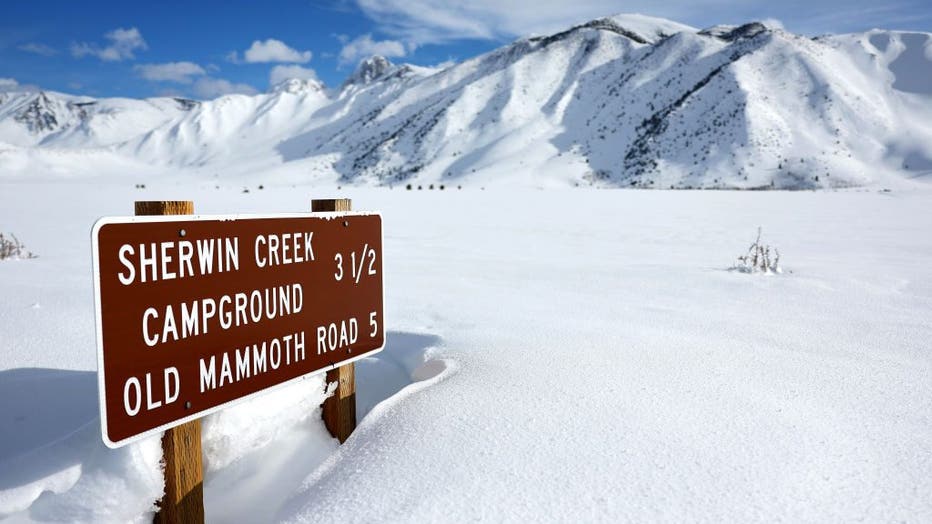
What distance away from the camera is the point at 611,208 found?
1504cm

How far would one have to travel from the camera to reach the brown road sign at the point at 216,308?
1477 mm

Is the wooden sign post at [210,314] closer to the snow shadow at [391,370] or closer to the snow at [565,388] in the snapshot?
the snow at [565,388]

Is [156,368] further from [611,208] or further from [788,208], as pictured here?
[788,208]

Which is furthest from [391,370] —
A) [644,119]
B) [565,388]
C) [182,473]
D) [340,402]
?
[644,119]

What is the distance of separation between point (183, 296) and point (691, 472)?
156cm

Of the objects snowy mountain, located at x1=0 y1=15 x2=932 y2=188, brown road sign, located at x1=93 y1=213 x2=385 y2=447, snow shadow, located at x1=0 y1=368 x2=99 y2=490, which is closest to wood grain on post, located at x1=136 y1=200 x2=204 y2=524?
brown road sign, located at x1=93 y1=213 x2=385 y2=447

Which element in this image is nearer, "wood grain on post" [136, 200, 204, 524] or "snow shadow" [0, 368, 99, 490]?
"wood grain on post" [136, 200, 204, 524]

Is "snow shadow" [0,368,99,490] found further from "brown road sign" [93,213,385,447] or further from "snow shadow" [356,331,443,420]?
"snow shadow" [356,331,443,420]

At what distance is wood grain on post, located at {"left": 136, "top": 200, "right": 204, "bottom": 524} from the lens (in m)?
1.74

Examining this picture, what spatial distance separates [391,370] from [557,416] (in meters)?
1.18

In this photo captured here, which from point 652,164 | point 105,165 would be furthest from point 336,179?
point 105,165

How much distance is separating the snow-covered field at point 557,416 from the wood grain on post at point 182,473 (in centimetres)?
12

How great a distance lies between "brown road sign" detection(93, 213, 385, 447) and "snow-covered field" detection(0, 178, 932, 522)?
38 cm

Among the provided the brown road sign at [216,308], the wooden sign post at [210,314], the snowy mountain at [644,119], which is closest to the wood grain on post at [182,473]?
the wooden sign post at [210,314]
